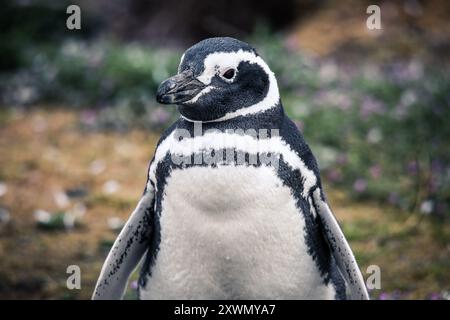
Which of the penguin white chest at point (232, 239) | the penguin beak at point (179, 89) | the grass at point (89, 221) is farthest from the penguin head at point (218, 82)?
the grass at point (89, 221)

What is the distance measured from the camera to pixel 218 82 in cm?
221

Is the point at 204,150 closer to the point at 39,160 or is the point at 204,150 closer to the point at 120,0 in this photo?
the point at 39,160

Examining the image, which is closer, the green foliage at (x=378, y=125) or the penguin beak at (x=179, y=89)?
the penguin beak at (x=179, y=89)

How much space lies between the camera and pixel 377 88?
18.9 feet

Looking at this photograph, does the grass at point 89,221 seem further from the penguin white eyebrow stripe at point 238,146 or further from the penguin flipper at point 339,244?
the penguin white eyebrow stripe at point 238,146

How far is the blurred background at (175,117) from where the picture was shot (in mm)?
3730

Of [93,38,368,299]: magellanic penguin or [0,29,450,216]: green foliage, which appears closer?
[93,38,368,299]: magellanic penguin

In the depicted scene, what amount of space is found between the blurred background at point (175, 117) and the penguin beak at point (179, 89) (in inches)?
54.3

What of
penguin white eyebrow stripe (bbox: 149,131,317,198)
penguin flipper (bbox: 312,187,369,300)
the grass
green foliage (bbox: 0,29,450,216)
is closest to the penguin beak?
penguin white eyebrow stripe (bbox: 149,131,317,198)

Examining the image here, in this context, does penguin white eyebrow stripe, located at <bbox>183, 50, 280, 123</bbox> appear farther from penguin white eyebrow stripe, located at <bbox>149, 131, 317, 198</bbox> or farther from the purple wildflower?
the purple wildflower

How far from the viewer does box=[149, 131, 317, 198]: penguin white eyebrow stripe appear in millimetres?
2174

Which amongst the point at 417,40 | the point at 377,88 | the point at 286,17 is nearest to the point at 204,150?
the point at 377,88

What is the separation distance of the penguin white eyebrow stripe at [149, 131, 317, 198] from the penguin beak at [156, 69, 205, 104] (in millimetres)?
150

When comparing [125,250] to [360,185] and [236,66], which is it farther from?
[360,185]
